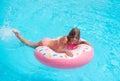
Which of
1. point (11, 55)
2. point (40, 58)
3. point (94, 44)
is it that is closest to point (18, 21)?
point (11, 55)

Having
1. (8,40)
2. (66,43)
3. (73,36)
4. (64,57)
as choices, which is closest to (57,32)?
(8,40)

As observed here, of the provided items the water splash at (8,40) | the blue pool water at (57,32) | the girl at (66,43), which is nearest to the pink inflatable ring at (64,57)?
the girl at (66,43)

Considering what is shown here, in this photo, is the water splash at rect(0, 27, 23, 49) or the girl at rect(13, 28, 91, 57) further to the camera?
the water splash at rect(0, 27, 23, 49)

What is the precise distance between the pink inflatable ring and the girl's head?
5.3 inches

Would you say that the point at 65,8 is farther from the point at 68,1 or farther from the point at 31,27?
the point at 31,27

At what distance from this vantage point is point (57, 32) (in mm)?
6227

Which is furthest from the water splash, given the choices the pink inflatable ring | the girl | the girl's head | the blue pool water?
the girl's head

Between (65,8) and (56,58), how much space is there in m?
3.19

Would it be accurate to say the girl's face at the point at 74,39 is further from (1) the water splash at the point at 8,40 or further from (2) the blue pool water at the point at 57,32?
(1) the water splash at the point at 8,40

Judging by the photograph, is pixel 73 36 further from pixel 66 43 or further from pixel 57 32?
pixel 57 32

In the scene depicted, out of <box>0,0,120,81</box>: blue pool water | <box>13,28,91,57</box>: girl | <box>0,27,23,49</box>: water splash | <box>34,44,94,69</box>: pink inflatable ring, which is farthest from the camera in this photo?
<box>0,27,23,49</box>: water splash

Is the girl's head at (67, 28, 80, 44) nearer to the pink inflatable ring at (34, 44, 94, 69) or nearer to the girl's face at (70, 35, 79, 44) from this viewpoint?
Answer: the girl's face at (70, 35, 79, 44)

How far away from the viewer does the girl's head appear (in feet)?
14.4

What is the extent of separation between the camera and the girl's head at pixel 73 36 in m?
4.39
